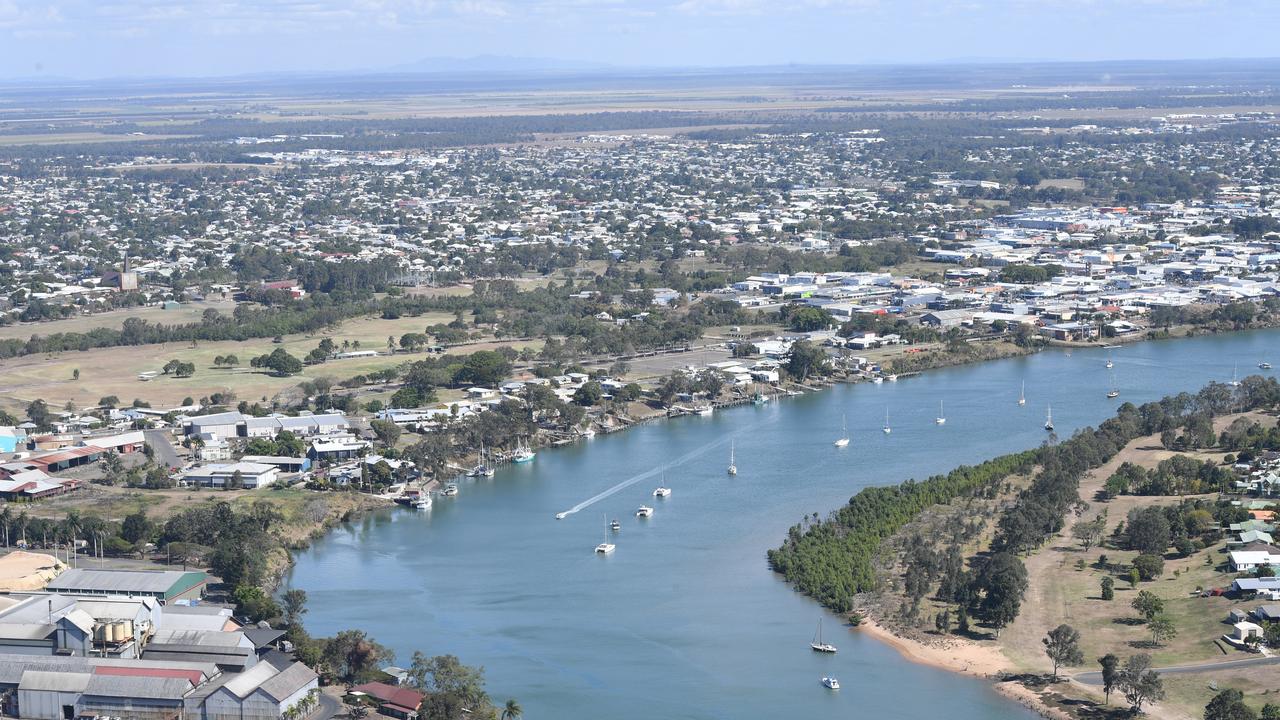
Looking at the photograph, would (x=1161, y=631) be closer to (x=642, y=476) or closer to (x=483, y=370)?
(x=642, y=476)

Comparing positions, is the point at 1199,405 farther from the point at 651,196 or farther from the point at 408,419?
the point at 651,196

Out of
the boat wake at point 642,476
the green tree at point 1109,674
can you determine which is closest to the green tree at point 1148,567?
the green tree at point 1109,674

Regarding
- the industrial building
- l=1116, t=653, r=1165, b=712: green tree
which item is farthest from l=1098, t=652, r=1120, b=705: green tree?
the industrial building

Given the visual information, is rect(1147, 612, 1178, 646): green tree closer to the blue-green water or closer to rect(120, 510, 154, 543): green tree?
the blue-green water

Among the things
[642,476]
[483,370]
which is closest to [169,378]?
[483,370]

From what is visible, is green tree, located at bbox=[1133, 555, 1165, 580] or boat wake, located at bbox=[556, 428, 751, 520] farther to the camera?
boat wake, located at bbox=[556, 428, 751, 520]

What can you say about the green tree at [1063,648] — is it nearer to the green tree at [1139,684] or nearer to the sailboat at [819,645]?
the green tree at [1139,684]
